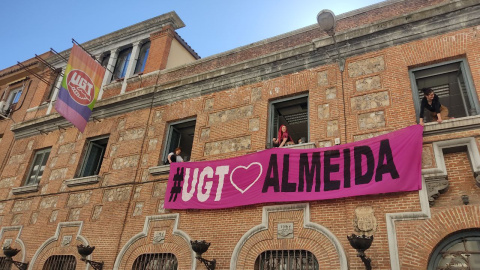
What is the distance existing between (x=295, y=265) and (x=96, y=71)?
10.6m

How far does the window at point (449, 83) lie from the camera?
8320mm

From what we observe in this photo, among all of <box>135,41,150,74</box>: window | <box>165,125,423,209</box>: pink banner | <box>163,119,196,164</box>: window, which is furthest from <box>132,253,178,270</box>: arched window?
<box>135,41,150,74</box>: window

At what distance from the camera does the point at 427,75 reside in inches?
362

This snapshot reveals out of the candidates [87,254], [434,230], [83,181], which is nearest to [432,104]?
[434,230]

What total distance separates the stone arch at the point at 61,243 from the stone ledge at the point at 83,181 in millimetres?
1399

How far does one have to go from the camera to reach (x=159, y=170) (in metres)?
11.3

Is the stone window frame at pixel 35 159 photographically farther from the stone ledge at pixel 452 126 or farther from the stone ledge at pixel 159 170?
the stone ledge at pixel 452 126

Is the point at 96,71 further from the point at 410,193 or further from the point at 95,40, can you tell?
the point at 410,193

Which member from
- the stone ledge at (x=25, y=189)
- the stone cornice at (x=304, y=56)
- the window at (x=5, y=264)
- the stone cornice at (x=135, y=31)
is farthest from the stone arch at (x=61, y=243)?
the stone cornice at (x=135, y=31)

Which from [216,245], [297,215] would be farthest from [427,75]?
[216,245]

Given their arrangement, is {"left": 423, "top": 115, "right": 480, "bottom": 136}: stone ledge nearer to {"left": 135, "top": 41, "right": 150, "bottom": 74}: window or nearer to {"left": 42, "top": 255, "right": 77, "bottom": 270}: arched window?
{"left": 42, "top": 255, "right": 77, "bottom": 270}: arched window

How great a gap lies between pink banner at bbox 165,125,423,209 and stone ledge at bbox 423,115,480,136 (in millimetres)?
308

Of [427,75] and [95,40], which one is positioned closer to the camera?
[427,75]

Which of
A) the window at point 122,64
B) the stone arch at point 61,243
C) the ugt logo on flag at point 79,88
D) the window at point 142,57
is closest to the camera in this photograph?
the stone arch at point 61,243
